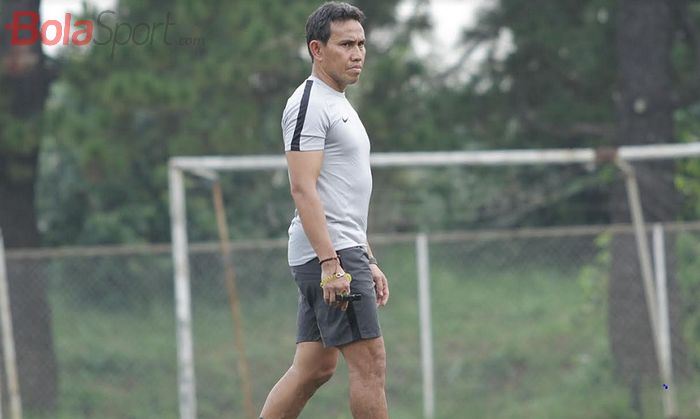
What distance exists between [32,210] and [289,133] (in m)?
9.01

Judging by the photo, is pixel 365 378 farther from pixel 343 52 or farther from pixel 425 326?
pixel 425 326

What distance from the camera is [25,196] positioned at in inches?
507

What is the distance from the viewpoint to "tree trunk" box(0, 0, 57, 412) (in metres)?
11.1

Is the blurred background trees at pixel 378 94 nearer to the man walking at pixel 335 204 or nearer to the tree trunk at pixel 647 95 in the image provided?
the tree trunk at pixel 647 95

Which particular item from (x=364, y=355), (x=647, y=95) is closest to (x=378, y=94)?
(x=647, y=95)

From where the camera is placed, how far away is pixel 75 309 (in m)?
12.1

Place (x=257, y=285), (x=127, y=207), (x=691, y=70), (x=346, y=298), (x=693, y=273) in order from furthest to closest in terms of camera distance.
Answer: (x=127, y=207) < (x=691, y=70) < (x=257, y=285) < (x=693, y=273) < (x=346, y=298)

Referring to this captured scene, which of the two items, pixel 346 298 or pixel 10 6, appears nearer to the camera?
pixel 346 298

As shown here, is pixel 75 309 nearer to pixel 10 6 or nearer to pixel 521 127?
pixel 10 6

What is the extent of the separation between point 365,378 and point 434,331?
273 inches

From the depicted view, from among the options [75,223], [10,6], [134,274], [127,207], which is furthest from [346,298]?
[75,223]

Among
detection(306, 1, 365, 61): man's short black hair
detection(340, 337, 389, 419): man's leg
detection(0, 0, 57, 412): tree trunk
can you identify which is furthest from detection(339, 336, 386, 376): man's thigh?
detection(0, 0, 57, 412): tree trunk

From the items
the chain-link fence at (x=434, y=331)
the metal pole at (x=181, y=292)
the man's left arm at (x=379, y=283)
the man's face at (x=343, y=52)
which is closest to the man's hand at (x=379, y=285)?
the man's left arm at (x=379, y=283)

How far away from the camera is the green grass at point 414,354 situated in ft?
34.3
